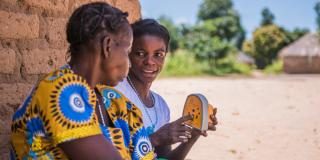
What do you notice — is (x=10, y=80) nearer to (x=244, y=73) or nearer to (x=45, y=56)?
(x=45, y=56)

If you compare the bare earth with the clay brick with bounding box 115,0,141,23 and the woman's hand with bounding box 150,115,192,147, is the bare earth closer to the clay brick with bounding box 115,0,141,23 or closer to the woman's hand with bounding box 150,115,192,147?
the clay brick with bounding box 115,0,141,23

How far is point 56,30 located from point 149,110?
881 mm

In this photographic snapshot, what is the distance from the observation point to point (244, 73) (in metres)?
29.9

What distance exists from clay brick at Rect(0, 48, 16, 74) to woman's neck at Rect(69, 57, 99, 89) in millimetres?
1019

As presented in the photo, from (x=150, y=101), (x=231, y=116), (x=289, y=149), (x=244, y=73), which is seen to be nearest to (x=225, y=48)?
(x=244, y=73)

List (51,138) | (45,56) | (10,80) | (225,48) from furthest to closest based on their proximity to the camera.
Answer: (225,48) → (45,56) → (10,80) → (51,138)

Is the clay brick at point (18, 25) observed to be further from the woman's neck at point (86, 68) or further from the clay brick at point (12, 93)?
the woman's neck at point (86, 68)

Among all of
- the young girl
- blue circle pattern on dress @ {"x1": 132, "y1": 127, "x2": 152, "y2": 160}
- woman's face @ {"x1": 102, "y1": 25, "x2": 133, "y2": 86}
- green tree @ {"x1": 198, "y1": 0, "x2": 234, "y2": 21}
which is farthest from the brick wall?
green tree @ {"x1": 198, "y1": 0, "x2": 234, "y2": 21}

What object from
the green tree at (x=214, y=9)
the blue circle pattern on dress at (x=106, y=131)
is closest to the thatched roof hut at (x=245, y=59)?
the green tree at (x=214, y=9)

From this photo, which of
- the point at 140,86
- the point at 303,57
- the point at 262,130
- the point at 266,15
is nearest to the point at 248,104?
the point at 262,130

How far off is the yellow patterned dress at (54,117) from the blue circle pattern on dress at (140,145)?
0.42m

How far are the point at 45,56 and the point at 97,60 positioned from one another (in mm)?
1238

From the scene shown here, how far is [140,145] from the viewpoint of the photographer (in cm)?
177

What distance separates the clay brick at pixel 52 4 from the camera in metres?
2.51
